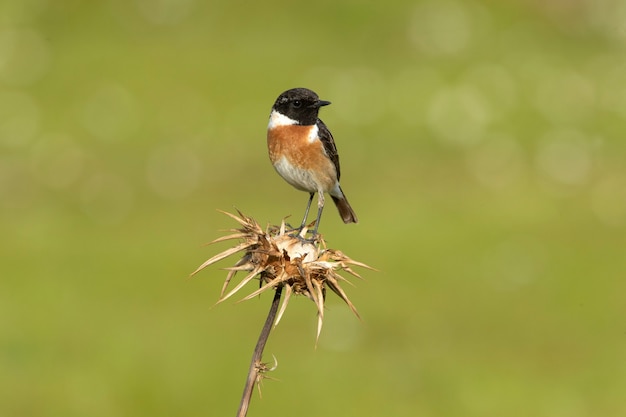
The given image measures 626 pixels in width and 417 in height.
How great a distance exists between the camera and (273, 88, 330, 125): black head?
697 centimetres

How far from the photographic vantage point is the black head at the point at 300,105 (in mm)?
6973

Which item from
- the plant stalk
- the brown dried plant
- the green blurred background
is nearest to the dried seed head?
the brown dried plant

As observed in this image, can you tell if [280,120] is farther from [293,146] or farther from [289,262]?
[289,262]

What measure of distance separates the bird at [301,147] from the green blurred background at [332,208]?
23.6ft

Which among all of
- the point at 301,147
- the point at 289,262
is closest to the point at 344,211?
the point at 301,147

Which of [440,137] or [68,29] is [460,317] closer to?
[440,137]

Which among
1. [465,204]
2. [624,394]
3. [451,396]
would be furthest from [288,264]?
[465,204]

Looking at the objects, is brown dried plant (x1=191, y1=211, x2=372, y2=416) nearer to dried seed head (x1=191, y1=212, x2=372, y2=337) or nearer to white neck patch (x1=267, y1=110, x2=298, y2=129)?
dried seed head (x1=191, y1=212, x2=372, y2=337)

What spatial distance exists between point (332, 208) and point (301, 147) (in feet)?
41.0

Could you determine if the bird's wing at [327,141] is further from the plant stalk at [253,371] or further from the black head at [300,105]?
the plant stalk at [253,371]

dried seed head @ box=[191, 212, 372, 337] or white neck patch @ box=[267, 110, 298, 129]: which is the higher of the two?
white neck patch @ box=[267, 110, 298, 129]

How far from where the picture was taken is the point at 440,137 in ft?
73.2

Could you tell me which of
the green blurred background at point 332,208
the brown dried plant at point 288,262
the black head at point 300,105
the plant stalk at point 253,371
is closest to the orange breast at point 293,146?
the black head at point 300,105

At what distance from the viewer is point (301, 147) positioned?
24.1 ft
